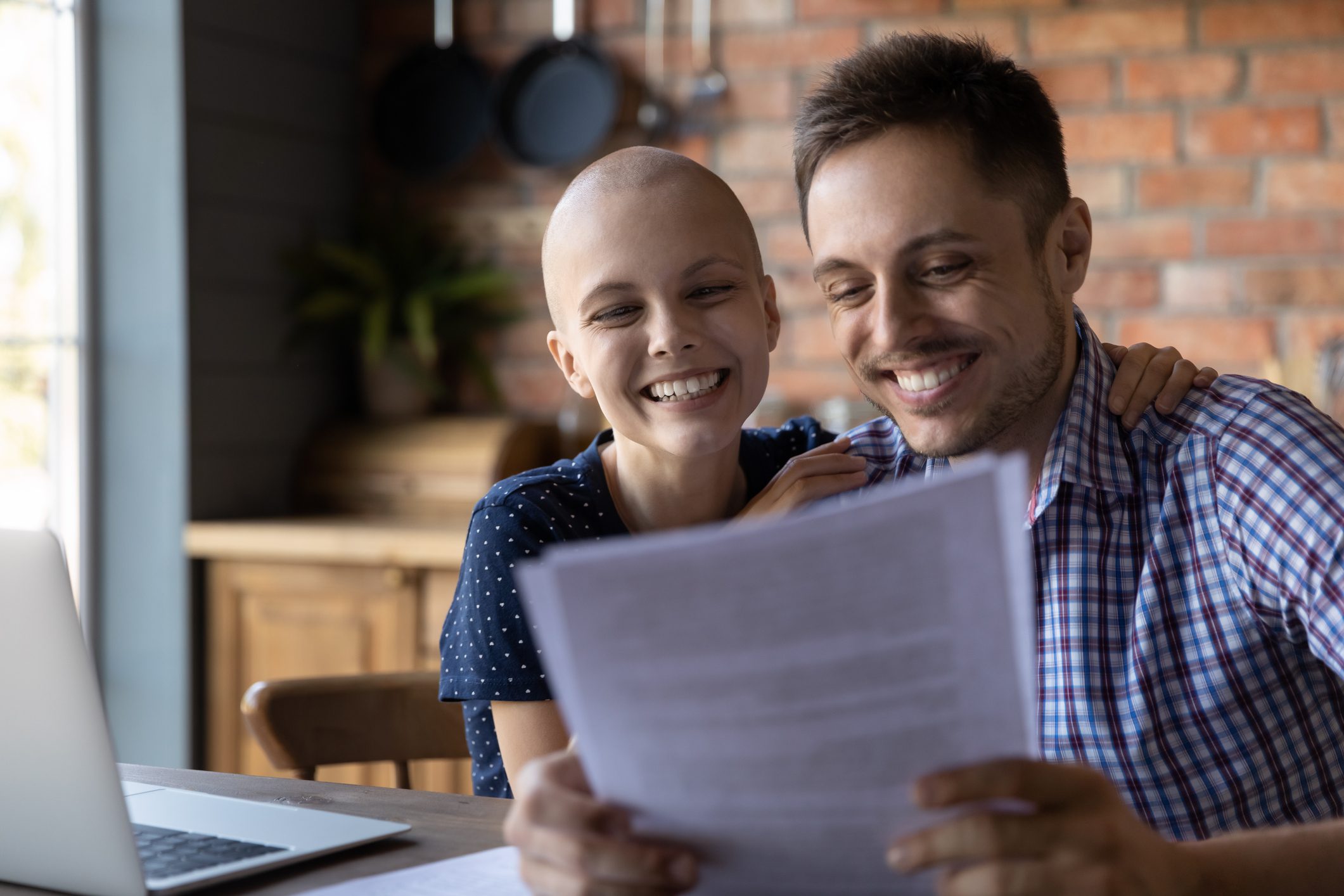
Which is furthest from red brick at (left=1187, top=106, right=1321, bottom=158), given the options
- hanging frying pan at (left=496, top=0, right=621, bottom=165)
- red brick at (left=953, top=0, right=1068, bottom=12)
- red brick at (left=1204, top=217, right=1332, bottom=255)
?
hanging frying pan at (left=496, top=0, right=621, bottom=165)

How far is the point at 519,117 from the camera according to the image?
10.3 feet

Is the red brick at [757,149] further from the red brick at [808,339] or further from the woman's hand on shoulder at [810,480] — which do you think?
the woman's hand on shoulder at [810,480]

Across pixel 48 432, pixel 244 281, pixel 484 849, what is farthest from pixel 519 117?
pixel 484 849

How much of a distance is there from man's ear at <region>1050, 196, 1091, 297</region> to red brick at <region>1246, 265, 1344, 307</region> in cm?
152

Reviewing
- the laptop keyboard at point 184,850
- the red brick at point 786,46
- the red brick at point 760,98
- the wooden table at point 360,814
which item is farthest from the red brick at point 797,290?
the laptop keyboard at point 184,850

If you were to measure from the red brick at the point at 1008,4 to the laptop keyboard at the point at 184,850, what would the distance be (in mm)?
2304

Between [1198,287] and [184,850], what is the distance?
2264 millimetres

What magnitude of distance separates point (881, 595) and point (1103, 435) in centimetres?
63

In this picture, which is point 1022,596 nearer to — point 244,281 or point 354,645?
point 354,645

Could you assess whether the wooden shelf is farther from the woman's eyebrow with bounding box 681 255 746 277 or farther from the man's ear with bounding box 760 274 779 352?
the woman's eyebrow with bounding box 681 255 746 277

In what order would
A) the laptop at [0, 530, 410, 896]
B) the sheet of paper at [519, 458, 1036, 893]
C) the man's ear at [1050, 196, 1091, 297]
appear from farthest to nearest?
the man's ear at [1050, 196, 1091, 297] < the laptop at [0, 530, 410, 896] < the sheet of paper at [519, 458, 1036, 893]

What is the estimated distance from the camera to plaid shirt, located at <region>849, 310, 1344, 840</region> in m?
1.05

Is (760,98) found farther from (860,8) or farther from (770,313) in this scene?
(770,313)

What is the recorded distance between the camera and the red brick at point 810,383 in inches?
115
